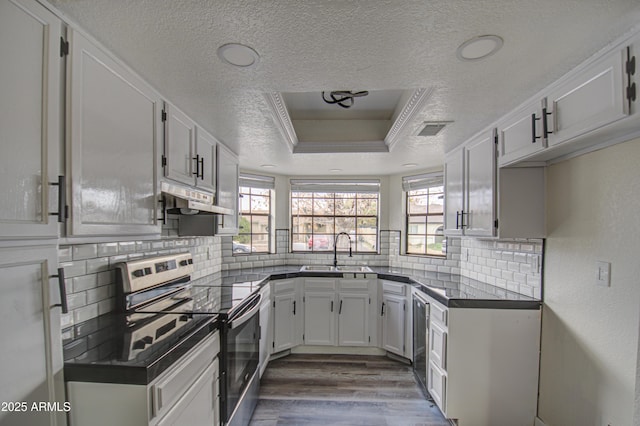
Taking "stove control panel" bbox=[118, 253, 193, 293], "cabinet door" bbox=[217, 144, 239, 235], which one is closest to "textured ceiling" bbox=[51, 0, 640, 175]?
"cabinet door" bbox=[217, 144, 239, 235]

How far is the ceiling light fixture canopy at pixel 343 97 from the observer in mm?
2428

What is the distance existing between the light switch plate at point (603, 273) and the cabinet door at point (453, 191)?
0.96 m

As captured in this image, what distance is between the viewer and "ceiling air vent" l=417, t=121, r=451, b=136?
6.66 feet

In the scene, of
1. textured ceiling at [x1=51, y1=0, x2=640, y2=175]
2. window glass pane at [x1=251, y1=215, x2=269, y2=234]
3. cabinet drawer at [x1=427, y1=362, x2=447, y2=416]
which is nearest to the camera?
textured ceiling at [x1=51, y1=0, x2=640, y2=175]

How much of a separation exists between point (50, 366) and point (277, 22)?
141cm

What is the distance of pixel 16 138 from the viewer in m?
0.85

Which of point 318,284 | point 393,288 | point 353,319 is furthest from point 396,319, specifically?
point 318,284

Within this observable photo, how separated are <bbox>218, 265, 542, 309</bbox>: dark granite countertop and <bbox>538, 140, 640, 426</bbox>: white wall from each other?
245 mm

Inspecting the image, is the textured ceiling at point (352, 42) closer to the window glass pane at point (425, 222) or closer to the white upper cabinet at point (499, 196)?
the white upper cabinet at point (499, 196)

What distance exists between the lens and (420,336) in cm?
262

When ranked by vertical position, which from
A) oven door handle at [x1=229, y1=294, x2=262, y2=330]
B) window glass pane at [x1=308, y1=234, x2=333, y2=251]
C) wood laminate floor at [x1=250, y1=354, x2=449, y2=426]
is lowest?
wood laminate floor at [x1=250, y1=354, x2=449, y2=426]

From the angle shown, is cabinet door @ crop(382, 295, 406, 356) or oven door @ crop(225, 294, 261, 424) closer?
oven door @ crop(225, 294, 261, 424)

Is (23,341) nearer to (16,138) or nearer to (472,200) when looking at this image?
(16,138)

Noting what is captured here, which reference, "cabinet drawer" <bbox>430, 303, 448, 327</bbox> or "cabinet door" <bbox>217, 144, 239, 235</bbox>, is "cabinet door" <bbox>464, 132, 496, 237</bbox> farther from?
"cabinet door" <bbox>217, 144, 239, 235</bbox>
